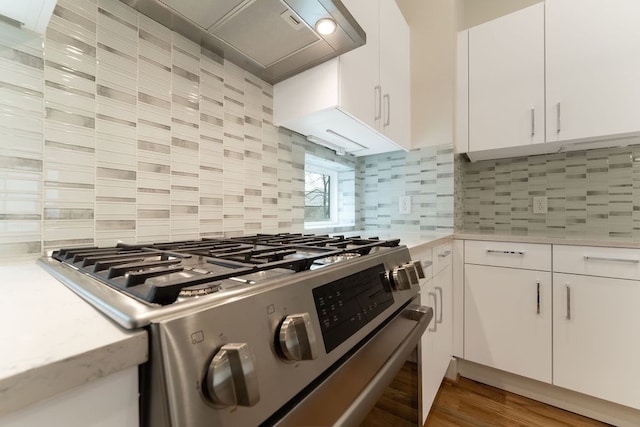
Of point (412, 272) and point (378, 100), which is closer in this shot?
point (412, 272)

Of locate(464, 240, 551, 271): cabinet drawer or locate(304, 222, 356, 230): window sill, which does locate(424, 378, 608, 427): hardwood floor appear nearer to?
locate(464, 240, 551, 271): cabinet drawer

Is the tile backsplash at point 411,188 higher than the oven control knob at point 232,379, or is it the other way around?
the tile backsplash at point 411,188

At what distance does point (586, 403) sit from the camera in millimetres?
1428

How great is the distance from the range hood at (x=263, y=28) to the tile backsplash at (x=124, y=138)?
71mm

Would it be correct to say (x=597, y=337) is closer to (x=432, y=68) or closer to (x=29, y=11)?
(x=432, y=68)

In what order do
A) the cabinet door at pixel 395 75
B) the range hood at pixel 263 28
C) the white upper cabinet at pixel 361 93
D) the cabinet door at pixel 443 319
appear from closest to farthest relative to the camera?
1. the range hood at pixel 263 28
2. the white upper cabinet at pixel 361 93
3. the cabinet door at pixel 443 319
4. the cabinet door at pixel 395 75

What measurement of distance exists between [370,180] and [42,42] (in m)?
1.83

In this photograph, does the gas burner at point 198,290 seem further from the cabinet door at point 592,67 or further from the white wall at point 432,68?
the cabinet door at point 592,67

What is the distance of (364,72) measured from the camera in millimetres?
1347

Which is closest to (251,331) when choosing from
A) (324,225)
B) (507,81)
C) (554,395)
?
(324,225)

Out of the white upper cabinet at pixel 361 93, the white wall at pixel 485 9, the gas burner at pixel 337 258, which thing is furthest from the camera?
the white wall at pixel 485 9

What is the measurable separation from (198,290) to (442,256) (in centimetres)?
143

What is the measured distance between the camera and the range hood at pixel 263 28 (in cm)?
85

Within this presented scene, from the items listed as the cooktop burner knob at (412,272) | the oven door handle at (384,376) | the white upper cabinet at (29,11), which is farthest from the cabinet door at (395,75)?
the white upper cabinet at (29,11)
